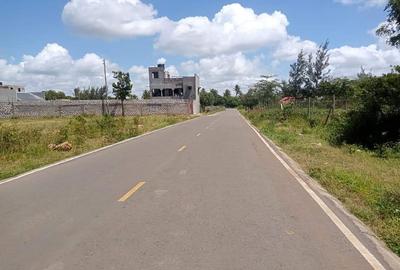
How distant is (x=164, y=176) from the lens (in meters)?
12.7

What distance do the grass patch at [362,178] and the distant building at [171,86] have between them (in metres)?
96.8

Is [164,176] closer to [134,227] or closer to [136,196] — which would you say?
[136,196]

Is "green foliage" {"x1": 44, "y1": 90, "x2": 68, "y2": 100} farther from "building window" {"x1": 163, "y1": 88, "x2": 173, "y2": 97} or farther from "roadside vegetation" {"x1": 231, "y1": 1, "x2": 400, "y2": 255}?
"roadside vegetation" {"x1": 231, "y1": 1, "x2": 400, "y2": 255}

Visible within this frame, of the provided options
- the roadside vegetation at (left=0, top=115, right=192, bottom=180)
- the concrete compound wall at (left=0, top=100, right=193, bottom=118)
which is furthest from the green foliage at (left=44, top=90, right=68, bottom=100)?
the roadside vegetation at (left=0, top=115, right=192, bottom=180)

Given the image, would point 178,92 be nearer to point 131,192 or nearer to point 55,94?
point 55,94

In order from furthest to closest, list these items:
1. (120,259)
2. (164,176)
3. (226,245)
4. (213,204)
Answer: (164,176) < (213,204) < (226,245) < (120,259)

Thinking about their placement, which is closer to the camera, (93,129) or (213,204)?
(213,204)

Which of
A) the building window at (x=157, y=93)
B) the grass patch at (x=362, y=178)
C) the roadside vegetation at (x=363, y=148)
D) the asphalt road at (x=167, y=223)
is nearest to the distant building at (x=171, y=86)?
the building window at (x=157, y=93)

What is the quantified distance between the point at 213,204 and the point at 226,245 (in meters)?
2.65

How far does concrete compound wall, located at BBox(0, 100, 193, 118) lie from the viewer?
2992 inches

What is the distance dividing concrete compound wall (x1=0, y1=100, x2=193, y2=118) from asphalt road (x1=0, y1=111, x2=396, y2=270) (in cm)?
6562

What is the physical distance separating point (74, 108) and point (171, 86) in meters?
44.2

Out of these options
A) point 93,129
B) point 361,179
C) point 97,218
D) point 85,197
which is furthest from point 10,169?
point 93,129

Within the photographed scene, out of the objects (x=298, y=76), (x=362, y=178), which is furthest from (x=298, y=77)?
(x=362, y=178)
